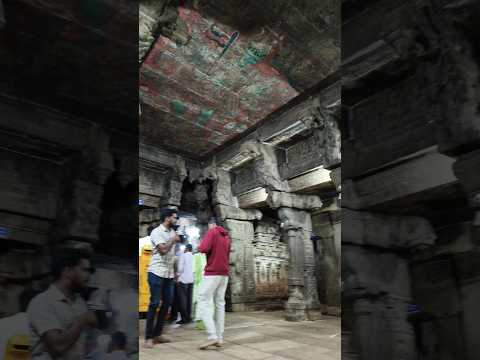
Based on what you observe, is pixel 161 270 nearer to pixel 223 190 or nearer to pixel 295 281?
pixel 295 281

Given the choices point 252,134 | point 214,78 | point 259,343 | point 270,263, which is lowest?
point 259,343

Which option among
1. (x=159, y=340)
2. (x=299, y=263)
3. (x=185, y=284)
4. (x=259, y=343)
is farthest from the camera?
(x=299, y=263)

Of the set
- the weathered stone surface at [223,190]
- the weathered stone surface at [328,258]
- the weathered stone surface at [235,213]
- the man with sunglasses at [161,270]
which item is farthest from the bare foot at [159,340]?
the weathered stone surface at [328,258]

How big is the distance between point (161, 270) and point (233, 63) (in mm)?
3046

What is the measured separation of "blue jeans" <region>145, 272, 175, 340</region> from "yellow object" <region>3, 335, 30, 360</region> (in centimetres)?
226

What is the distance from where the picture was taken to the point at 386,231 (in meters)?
1.20

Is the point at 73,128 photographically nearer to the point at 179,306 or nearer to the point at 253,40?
the point at 253,40

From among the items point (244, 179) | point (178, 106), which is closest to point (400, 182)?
point (178, 106)

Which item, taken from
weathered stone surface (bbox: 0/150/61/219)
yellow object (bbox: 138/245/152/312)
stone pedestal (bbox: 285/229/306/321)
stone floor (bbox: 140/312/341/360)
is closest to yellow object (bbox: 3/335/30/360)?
weathered stone surface (bbox: 0/150/61/219)

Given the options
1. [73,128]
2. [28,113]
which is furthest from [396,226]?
[28,113]

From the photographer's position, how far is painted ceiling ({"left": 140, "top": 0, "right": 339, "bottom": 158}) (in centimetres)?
402

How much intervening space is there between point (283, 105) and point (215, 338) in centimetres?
416

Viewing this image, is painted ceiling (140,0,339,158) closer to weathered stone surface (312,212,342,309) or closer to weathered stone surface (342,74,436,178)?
weathered stone surface (342,74,436,178)

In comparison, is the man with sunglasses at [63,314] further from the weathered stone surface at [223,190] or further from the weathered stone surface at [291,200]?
the weathered stone surface at [223,190]
